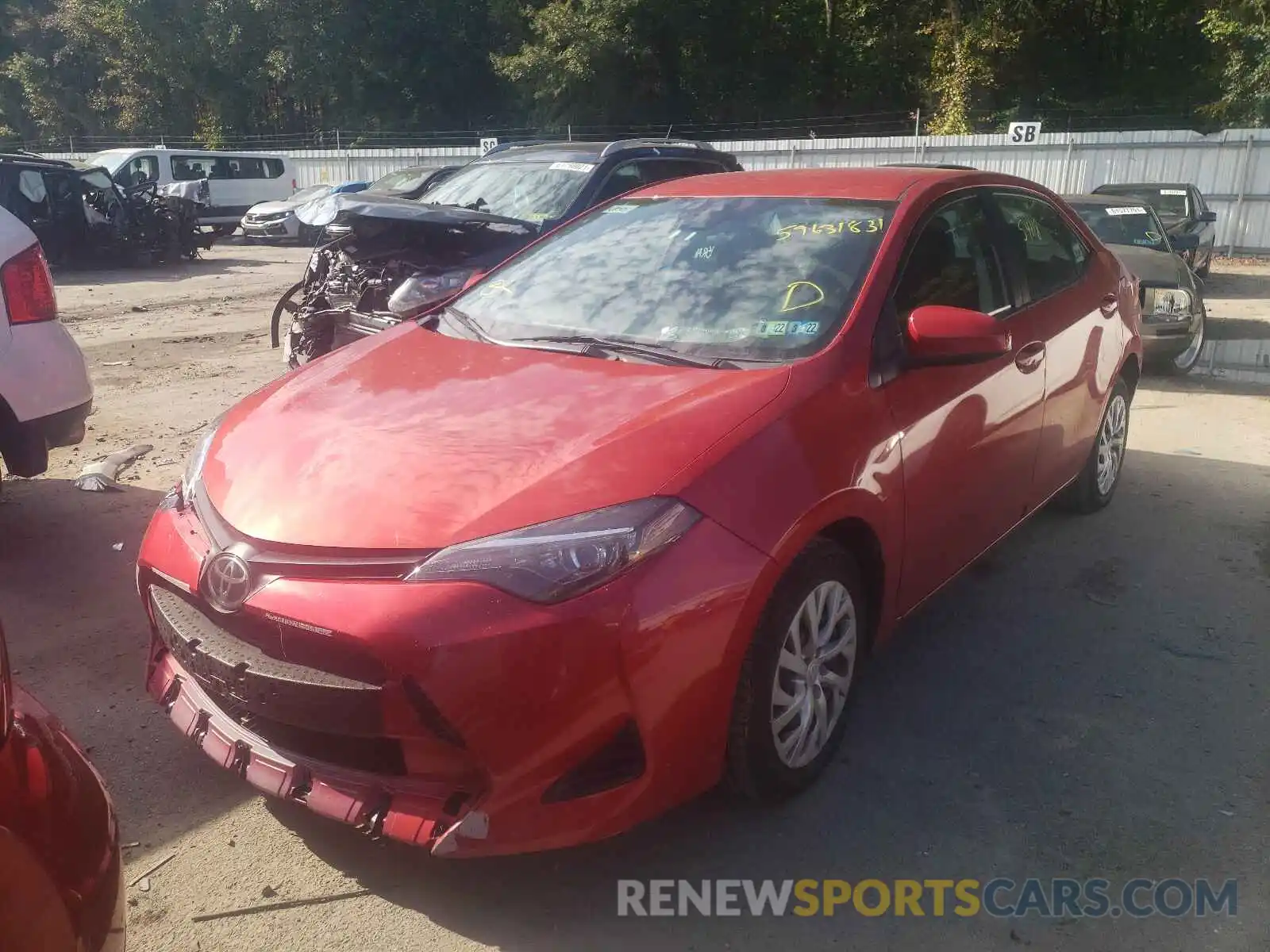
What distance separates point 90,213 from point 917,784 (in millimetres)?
15680

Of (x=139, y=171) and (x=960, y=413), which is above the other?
(x=139, y=171)

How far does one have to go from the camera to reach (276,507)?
2.46 m

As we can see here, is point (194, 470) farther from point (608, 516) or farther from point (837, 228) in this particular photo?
point (837, 228)

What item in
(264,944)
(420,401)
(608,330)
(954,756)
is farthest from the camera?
(608,330)

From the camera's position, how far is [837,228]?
3.44 meters

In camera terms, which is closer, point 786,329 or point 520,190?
point 786,329

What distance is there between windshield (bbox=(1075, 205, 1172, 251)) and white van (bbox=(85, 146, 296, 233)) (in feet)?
57.0

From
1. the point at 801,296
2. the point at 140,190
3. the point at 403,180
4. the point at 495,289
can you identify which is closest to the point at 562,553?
the point at 801,296

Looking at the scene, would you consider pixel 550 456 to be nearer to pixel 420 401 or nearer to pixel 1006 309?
pixel 420 401

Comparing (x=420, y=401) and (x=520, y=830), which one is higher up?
(x=420, y=401)

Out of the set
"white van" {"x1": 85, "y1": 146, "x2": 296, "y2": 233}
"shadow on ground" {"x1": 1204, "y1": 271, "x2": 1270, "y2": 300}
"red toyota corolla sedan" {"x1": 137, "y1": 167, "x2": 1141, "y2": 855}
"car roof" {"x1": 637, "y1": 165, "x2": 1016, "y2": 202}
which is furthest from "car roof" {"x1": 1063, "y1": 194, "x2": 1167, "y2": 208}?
"white van" {"x1": 85, "y1": 146, "x2": 296, "y2": 233}

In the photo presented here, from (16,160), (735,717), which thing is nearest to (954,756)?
(735,717)

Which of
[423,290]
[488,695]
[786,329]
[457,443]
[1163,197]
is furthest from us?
[1163,197]

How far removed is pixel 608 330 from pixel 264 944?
1.96m
